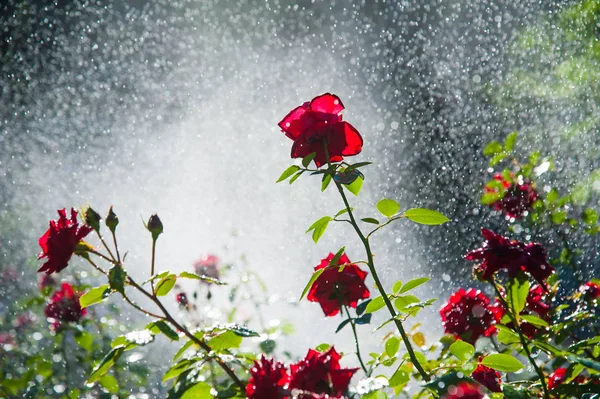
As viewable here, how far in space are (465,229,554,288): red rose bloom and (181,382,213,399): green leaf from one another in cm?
32

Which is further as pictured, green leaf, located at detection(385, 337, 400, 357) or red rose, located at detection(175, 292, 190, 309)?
red rose, located at detection(175, 292, 190, 309)

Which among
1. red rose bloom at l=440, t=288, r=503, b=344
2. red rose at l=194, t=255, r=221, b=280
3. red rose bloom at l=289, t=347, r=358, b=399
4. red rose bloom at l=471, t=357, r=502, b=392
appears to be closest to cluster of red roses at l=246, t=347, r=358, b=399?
red rose bloom at l=289, t=347, r=358, b=399

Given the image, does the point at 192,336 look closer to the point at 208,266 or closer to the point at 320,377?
the point at 320,377

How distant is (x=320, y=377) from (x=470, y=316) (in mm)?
470

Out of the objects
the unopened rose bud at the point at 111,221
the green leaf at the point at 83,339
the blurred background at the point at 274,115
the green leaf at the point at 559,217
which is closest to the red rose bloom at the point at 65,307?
the green leaf at the point at 83,339

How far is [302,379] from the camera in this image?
40 cm

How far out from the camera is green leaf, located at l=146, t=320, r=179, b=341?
49cm

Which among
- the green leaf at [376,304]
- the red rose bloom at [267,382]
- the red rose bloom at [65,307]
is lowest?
the red rose bloom at [267,382]

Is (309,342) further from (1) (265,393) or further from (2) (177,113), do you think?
(2) (177,113)

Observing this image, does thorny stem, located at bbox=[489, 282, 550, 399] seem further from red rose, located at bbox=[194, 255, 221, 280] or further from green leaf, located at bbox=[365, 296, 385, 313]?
red rose, located at bbox=[194, 255, 221, 280]

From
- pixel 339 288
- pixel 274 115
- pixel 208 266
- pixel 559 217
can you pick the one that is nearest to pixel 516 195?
pixel 559 217

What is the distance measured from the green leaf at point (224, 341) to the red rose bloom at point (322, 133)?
0.71ft

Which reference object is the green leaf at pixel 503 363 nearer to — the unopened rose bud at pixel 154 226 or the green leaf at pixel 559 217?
the unopened rose bud at pixel 154 226

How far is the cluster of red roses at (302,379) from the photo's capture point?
0.40 metres
